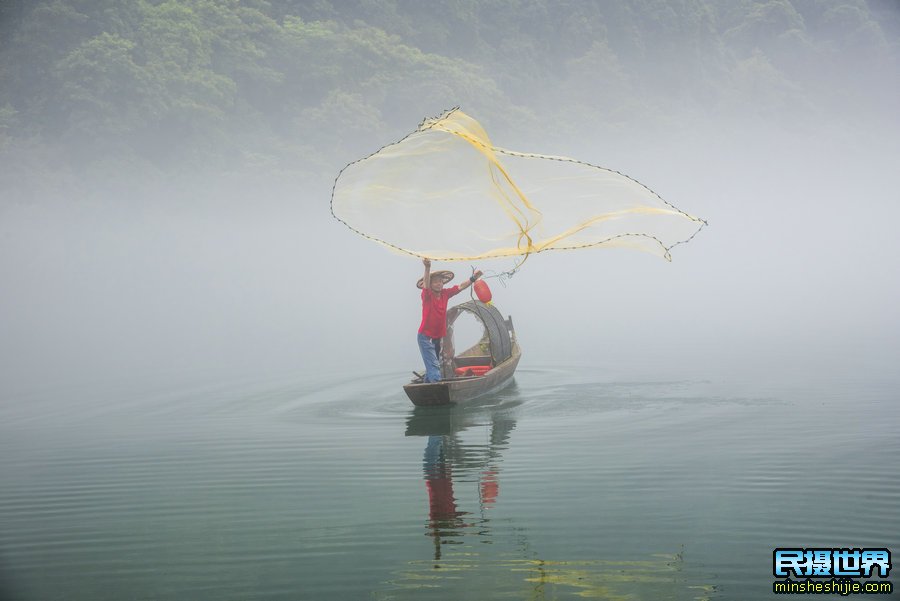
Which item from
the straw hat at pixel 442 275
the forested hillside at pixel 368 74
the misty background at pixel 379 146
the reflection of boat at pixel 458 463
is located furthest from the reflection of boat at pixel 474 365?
the forested hillside at pixel 368 74

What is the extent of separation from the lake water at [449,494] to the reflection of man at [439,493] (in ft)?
0.11

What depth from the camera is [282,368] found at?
71.7 ft

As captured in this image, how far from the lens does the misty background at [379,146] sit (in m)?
27.3

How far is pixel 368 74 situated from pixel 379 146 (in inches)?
228

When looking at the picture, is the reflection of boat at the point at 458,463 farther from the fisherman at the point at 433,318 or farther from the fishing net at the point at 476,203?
the fishing net at the point at 476,203

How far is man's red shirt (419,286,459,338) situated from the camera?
15.3m

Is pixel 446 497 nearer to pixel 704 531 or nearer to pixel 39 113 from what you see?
pixel 704 531

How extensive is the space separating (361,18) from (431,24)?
5.85 meters

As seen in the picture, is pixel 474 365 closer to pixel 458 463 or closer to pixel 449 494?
pixel 458 463

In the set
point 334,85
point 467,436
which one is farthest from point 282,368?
point 334,85

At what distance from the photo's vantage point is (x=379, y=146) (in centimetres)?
6019

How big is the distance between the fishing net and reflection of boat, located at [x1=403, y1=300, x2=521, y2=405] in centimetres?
185

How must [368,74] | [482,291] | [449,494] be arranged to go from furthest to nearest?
[368,74] → [482,291] → [449,494]

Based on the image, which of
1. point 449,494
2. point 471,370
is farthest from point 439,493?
point 471,370
